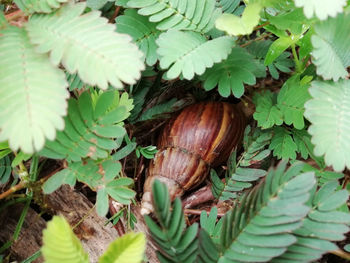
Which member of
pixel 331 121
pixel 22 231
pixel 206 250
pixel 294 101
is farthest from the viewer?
pixel 22 231

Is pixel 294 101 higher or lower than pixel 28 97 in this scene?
lower

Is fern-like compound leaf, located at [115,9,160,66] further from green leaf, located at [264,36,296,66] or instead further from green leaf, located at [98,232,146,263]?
green leaf, located at [98,232,146,263]

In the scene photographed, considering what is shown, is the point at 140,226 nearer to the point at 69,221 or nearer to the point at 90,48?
the point at 69,221

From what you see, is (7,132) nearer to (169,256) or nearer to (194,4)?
(169,256)

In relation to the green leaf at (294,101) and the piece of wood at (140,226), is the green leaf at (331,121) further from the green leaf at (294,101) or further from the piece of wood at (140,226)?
the piece of wood at (140,226)

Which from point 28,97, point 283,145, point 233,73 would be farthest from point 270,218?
point 28,97

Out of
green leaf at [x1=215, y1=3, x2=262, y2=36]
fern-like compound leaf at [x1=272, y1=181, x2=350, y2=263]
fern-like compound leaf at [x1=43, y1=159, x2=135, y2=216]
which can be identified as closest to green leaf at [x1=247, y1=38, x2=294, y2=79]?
green leaf at [x1=215, y1=3, x2=262, y2=36]
